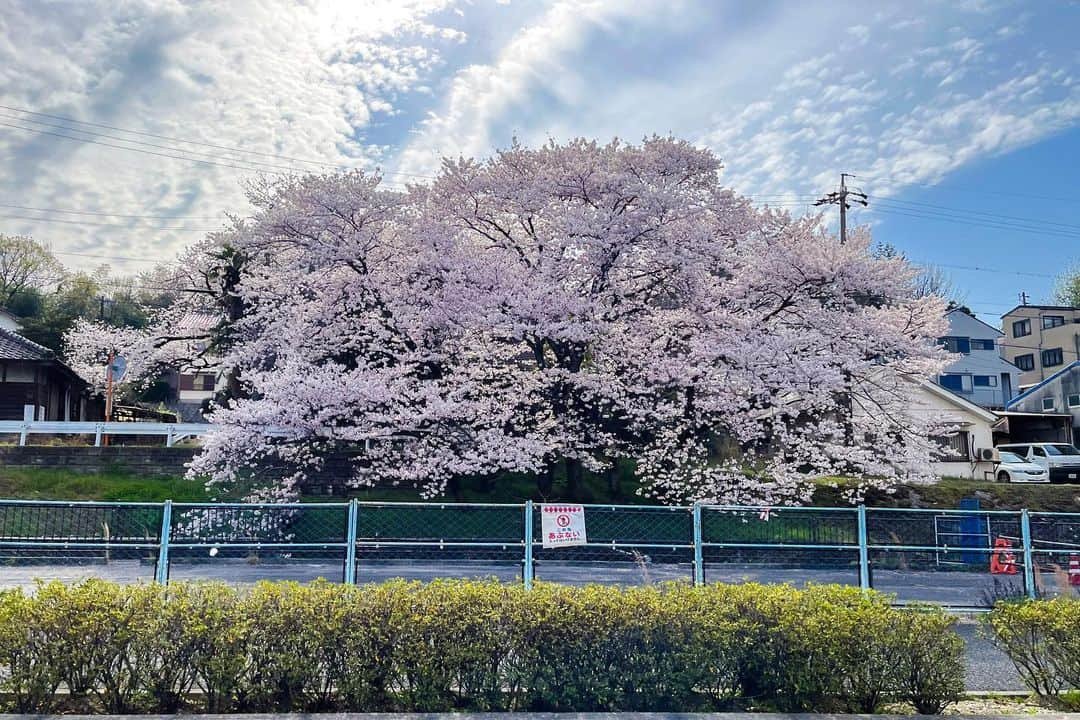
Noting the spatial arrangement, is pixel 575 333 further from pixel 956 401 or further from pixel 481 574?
pixel 956 401

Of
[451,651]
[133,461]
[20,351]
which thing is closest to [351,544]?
[451,651]

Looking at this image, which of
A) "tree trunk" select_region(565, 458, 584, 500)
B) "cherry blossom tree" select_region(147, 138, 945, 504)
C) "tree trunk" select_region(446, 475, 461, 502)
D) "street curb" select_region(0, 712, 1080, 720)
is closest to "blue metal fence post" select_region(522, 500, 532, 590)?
"street curb" select_region(0, 712, 1080, 720)

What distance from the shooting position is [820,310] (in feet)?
57.5

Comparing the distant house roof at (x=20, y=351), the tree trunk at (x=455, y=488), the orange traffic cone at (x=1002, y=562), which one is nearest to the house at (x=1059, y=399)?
the orange traffic cone at (x=1002, y=562)

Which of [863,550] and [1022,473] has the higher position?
[1022,473]

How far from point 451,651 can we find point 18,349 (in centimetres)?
2710

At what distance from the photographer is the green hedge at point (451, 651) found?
17.4 feet

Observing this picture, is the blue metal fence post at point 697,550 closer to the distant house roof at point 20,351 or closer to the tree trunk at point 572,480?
the tree trunk at point 572,480

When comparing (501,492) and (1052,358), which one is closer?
(501,492)

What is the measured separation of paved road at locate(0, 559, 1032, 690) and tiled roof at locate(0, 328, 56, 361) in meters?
16.0

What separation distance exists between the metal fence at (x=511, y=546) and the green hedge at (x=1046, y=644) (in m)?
3.91

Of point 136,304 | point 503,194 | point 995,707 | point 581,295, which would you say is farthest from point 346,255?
point 136,304

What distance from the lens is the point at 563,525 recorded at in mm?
9422

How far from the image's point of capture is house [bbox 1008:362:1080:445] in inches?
1529
